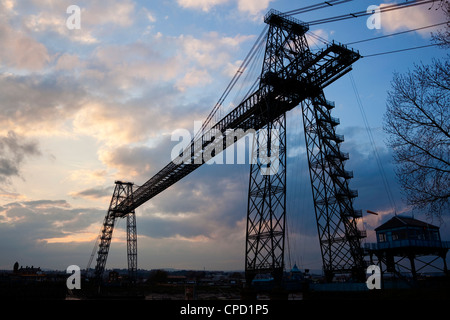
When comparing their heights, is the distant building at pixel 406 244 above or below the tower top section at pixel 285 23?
below

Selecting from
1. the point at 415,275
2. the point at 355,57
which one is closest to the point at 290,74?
the point at 355,57

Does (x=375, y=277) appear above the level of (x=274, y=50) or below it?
below

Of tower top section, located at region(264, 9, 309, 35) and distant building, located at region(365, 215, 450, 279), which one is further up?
tower top section, located at region(264, 9, 309, 35)

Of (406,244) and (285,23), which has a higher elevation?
(285,23)

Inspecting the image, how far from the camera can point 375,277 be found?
23.0 meters

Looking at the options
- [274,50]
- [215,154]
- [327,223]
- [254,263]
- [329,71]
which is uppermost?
[274,50]

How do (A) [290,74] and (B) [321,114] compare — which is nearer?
(A) [290,74]
